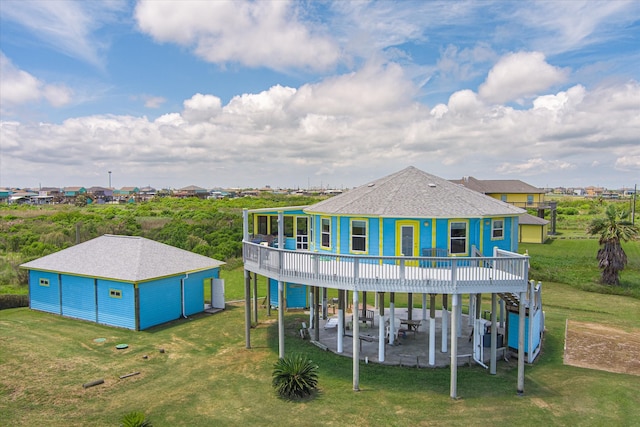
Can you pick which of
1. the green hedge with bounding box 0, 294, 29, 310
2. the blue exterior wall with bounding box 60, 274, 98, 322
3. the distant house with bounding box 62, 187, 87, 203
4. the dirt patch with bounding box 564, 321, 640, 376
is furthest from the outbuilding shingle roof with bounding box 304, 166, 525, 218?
the distant house with bounding box 62, 187, 87, 203

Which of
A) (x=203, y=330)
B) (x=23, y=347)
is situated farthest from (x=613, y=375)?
(x=23, y=347)

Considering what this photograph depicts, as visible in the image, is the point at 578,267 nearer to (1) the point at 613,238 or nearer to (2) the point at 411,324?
(1) the point at 613,238

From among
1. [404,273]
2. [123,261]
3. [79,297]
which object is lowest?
[79,297]

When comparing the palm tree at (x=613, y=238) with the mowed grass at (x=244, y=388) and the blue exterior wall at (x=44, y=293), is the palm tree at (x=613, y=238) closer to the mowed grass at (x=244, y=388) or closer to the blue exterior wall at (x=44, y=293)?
the mowed grass at (x=244, y=388)

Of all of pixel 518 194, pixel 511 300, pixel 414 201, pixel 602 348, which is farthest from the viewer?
pixel 518 194

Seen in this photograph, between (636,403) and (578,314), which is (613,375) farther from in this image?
(578,314)

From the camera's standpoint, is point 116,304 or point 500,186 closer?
point 116,304

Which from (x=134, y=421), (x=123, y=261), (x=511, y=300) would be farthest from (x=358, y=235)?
(x=123, y=261)
